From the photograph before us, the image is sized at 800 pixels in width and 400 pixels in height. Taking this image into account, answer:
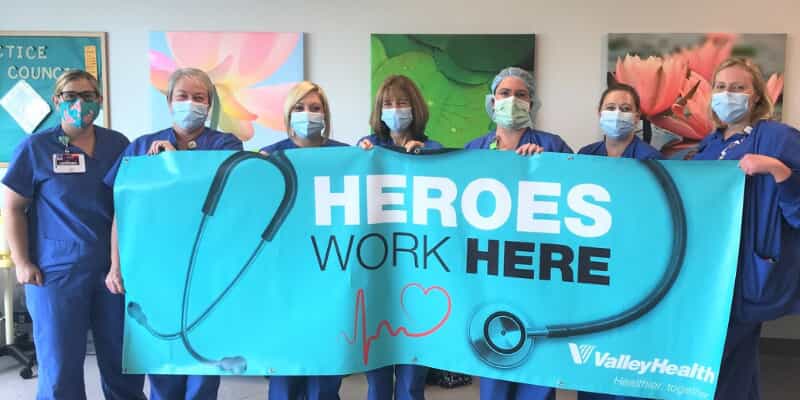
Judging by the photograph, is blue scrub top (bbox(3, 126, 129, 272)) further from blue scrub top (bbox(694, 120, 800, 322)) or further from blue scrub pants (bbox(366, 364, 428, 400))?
blue scrub top (bbox(694, 120, 800, 322))

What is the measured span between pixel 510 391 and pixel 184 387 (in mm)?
1291

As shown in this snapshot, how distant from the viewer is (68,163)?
215 centimetres

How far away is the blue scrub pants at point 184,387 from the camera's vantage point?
2067mm

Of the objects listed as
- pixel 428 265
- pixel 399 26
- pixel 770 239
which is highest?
pixel 399 26

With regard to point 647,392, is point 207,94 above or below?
above

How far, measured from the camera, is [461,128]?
362 centimetres

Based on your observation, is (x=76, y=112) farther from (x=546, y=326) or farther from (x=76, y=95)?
(x=546, y=326)

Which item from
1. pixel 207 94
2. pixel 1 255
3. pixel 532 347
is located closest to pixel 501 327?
pixel 532 347

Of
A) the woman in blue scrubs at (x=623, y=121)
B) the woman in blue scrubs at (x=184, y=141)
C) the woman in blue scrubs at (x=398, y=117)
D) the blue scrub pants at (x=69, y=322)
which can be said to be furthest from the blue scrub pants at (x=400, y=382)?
the woman in blue scrubs at (x=623, y=121)

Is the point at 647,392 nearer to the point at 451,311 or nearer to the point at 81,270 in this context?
the point at 451,311

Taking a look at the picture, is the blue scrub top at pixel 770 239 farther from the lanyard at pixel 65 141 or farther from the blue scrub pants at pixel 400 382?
the lanyard at pixel 65 141

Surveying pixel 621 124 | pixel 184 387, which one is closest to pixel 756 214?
pixel 621 124

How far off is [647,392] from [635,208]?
0.62m

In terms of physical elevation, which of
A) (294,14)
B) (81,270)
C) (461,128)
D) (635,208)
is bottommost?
(81,270)
